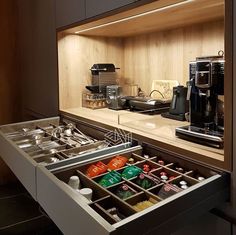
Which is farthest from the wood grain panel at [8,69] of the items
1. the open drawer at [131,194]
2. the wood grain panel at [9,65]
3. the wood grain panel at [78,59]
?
the open drawer at [131,194]

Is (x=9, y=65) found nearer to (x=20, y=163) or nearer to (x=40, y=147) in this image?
(x=40, y=147)

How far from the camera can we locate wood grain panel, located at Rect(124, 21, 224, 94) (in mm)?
1559

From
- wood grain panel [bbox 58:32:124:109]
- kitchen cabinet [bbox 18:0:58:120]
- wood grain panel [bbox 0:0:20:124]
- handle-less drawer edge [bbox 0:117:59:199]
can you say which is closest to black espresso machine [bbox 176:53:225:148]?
handle-less drawer edge [bbox 0:117:59:199]

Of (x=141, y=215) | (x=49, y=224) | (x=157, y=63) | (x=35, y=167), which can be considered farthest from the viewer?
(x=49, y=224)

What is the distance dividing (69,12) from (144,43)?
568mm

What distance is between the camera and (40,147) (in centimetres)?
141

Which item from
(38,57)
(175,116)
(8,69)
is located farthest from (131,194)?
(8,69)

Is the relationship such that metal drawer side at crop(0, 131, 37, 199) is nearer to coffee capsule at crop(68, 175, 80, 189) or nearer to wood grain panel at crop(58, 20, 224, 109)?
coffee capsule at crop(68, 175, 80, 189)

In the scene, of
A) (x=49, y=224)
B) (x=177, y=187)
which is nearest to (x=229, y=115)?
(x=177, y=187)

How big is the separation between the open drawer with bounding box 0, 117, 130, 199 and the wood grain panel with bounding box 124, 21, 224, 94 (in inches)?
25.0

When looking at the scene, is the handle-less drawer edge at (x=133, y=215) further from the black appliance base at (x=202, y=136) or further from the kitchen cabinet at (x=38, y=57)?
the kitchen cabinet at (x=38, y=57)

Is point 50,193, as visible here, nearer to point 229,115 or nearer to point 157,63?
point 229,115

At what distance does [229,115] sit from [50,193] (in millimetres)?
637

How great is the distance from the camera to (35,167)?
3.51 feet
